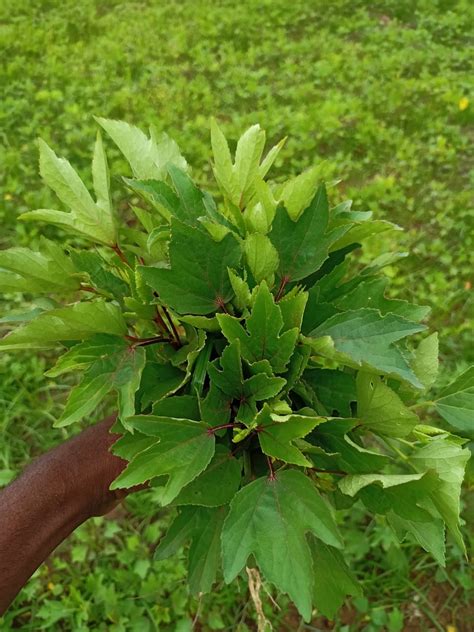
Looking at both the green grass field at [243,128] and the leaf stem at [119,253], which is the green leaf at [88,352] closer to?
the leaf stem at [119,253]

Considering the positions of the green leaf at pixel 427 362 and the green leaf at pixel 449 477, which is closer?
the green leaf at pixel 449 477

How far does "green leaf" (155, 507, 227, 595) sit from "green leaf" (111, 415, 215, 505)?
173 mm

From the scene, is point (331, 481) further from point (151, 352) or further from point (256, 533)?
point (151, 352)

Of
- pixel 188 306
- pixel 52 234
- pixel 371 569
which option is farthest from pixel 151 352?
pixel 52 234

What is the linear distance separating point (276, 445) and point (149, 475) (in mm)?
184

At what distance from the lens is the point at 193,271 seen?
94 cm

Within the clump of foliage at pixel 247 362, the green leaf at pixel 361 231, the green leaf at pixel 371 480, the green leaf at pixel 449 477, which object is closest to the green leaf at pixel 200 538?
the clump of foliage at pixel 247 362

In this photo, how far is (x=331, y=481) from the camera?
1062 millimetres

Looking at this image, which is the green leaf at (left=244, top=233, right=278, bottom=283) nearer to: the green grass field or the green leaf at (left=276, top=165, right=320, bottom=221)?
the green leaf at (left=276, top=165, right=320, bottom=221)

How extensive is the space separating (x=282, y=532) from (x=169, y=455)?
19 centimetres

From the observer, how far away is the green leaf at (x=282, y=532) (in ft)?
2.79

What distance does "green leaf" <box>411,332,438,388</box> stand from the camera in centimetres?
108

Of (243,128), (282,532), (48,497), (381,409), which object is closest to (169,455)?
(282,532)

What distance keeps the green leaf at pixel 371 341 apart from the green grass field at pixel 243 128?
1.77 meters
